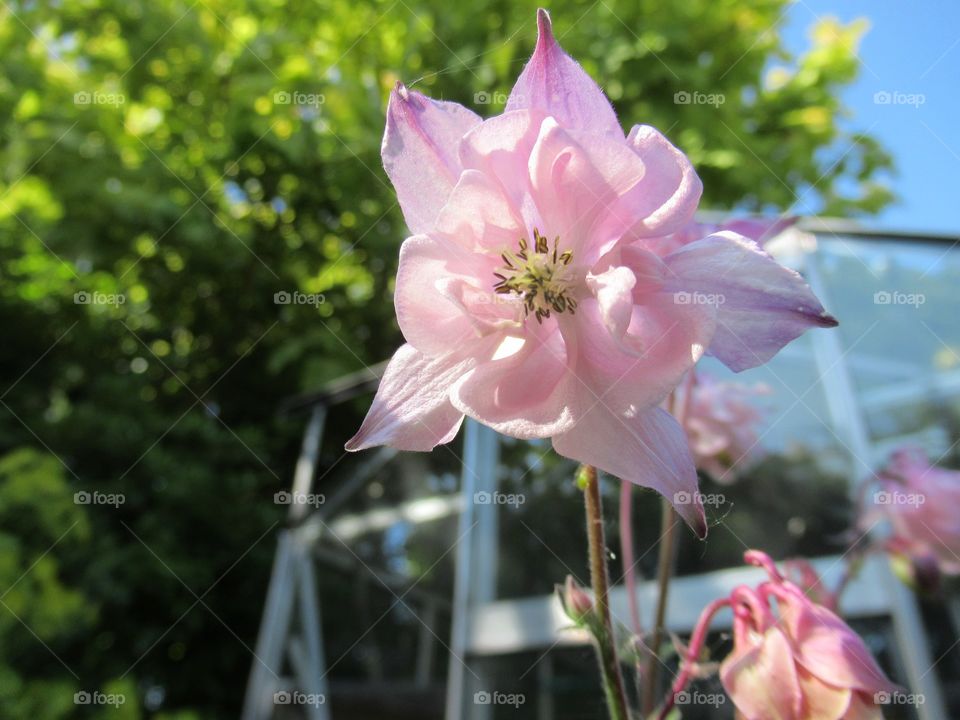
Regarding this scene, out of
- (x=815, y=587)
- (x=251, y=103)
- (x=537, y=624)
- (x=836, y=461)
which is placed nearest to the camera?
(x=815, y=587)

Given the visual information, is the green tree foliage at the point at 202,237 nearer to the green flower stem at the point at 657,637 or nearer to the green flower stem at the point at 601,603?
the green flower stem at the point at 657,637

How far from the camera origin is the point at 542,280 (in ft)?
1.33

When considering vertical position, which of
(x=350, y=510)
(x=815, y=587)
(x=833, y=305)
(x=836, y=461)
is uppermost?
(x=833, y=305)

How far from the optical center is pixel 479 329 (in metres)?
0.39

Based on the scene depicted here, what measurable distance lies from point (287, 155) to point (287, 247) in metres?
0.33

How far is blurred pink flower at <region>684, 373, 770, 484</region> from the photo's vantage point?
25.4 inches

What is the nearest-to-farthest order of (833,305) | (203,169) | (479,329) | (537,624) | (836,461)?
1. (479,329)
2. (836,461)
3. (537,624)
4. (833,305)
5. (203,169)

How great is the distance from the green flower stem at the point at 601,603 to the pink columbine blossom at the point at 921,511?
1.51ft

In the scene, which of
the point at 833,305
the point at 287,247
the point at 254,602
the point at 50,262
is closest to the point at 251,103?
the point at 287,247

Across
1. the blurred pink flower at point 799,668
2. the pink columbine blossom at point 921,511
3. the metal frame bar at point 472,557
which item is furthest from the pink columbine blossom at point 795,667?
the metal frame bar at point 472,557

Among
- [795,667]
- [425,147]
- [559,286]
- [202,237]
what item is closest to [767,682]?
[795,667]

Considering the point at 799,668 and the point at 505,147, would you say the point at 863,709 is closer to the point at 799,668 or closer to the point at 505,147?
the point at 799,668

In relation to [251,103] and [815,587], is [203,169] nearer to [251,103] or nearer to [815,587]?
[251,103]

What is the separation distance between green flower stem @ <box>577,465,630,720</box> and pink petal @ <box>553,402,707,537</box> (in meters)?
0.04
